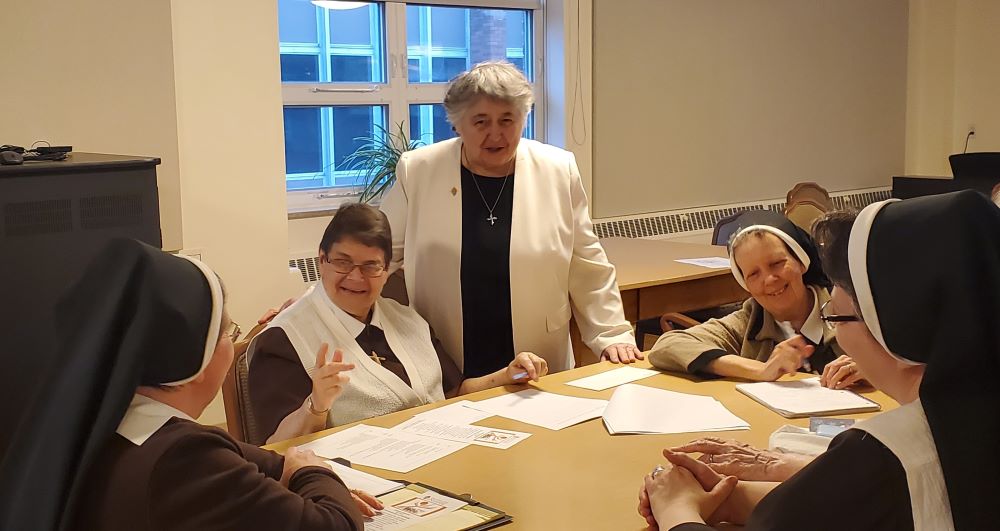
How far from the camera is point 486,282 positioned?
3.29 m

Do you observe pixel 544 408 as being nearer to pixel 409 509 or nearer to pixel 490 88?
pixel 409 509

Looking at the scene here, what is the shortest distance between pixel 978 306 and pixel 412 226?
2172mm

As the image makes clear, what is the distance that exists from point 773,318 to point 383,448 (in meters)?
1.31

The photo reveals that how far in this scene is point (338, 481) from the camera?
1864 millimetres

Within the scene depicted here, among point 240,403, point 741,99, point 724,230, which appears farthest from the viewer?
point 741,99

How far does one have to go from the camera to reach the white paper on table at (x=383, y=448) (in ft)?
7.50

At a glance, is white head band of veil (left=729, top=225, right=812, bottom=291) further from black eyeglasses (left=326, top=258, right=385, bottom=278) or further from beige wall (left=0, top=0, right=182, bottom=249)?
beige wall (left=0, top=0, right=182, bottom=249)

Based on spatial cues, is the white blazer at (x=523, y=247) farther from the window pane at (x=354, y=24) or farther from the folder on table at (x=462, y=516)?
the window pane at (x=354, y=24)

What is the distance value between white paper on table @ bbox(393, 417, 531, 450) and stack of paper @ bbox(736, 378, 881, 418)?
0.67 metres

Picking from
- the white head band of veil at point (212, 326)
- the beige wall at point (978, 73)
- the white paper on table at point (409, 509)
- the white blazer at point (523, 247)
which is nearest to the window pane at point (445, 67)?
the white blazer at point (523, 247)

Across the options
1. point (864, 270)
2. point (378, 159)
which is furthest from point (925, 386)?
point (378, 159)

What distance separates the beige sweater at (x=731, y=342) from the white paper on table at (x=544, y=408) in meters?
0.37

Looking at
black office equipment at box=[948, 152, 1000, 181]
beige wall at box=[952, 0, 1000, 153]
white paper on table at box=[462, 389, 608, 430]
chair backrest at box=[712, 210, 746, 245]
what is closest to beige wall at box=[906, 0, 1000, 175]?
beige wall at box=[952, 0, 1000, 153]

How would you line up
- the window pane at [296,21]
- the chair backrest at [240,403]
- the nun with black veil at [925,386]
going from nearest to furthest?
the nun with black veil at [925,386], the chair backrest at [240,403], the window pane at [296,21]
